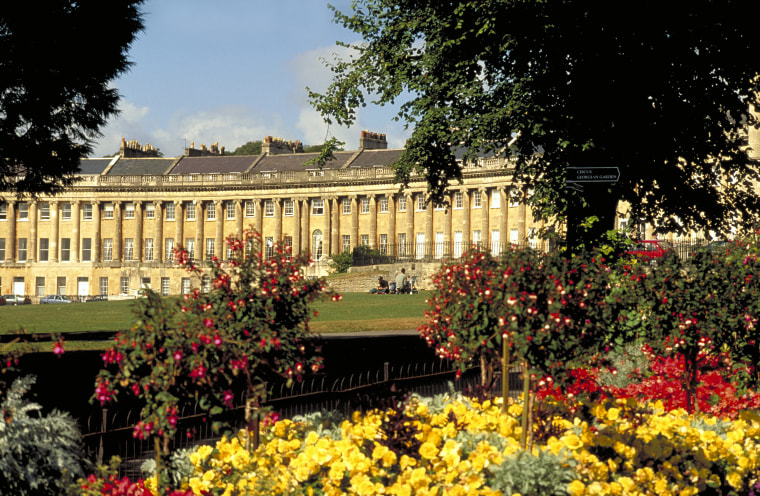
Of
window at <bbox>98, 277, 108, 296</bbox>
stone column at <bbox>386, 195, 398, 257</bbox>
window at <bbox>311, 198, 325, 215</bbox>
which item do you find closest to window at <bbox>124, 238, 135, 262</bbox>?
window at <bbox>98, 277, 108, 296</bbox>

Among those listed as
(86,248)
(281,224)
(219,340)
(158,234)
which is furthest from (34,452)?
(86,248)

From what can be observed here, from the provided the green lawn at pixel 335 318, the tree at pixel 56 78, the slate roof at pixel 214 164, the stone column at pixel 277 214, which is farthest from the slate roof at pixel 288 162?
the tree at pixel 56 78

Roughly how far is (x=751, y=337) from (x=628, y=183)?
7.24 metres

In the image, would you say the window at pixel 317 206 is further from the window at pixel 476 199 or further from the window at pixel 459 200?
the window at pixel 476 199

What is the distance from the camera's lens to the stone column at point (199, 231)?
9512 cm

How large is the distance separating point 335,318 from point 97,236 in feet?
221

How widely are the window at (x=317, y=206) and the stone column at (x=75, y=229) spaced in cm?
2625

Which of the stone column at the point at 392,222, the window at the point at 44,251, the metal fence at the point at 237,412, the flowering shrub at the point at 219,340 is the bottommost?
the metal fence at the point at 237,412

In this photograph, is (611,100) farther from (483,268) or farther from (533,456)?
(533,456)

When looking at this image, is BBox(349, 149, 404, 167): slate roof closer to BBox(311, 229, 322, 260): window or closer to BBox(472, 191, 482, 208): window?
BBox(311, 229, 322, 260): window

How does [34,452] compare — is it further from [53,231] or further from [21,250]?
[21,250]

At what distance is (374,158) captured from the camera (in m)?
89.9

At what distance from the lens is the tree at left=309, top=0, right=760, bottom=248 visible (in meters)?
19.0

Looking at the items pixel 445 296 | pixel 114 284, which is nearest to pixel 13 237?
pixel 114 284
